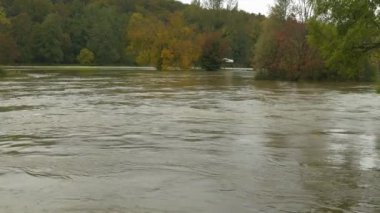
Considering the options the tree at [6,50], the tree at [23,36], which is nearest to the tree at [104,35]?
the tree at [23,36]

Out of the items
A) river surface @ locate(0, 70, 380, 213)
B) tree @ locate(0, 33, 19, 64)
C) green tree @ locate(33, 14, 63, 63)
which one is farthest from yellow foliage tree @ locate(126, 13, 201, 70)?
river surface @ locate(0, 70, 380, 213)

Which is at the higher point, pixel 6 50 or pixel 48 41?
pixel 48 41

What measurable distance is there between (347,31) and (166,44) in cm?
6535

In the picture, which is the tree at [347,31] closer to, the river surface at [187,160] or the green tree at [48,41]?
the river surface at [187,160]

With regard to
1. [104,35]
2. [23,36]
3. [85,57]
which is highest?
[104,35]

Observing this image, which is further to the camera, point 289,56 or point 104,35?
point 104,35

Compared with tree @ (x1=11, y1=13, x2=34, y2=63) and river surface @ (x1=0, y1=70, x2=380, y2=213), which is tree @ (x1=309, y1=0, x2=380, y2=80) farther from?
tree @ (x1=11, y1=13, x2=34, y2=63)

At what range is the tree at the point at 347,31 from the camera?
1454 centimetres

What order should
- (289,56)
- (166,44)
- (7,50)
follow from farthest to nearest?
1. (7,50)
2. (166,44)
3. (289,56)

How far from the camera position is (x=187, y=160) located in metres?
11.8

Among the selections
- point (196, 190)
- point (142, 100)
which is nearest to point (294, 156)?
point (196, 190)

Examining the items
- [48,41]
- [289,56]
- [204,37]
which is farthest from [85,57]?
[289,56]

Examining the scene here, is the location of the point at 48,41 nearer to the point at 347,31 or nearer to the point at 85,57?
the point at 85,57

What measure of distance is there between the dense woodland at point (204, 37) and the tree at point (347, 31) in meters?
0.03
